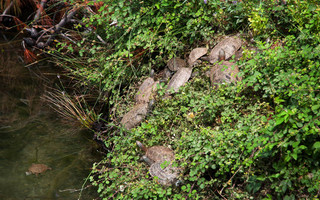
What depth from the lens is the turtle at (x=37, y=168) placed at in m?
3.89

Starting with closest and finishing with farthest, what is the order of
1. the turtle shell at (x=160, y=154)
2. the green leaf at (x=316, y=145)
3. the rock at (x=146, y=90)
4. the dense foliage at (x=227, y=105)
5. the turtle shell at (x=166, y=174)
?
the green leaf at (x=316, y=145), the dense foliage at (x=227, y=105), the turtle shell at (x=166, y=174), the turtle shell at (x=160, y=154), the rock at (x=146, y=90)

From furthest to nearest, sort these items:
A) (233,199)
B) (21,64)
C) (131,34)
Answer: (21,64) → (131,34) → (233,199)

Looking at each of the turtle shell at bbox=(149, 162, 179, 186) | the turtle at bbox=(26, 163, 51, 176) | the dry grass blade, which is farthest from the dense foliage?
the turtle at bbox=(26, 163, 51, 176)

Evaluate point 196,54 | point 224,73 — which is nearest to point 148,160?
point 224,73

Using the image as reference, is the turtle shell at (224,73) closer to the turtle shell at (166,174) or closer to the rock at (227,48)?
the rock at (227,48)

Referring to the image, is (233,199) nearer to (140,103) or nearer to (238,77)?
(238,77)

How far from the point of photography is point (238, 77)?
3484mm

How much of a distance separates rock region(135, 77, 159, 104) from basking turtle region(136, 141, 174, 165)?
27.6 inches

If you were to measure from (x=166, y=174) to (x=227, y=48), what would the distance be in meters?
1.67

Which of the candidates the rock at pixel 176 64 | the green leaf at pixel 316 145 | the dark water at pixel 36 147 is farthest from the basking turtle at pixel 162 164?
the green leaf at pixel 316 145

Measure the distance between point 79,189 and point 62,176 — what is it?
0.32 metres

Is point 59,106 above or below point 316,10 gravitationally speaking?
below

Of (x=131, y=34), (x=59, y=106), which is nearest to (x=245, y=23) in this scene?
(x=131, y=34)

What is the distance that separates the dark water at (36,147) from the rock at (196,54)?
1.68 meters
